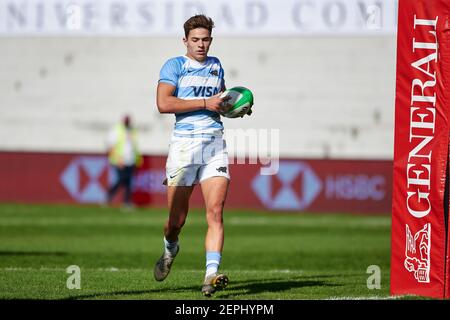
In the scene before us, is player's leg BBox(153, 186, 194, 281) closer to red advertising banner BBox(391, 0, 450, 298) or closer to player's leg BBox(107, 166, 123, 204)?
red advertising banner BBox(391, 0, 450, 298)

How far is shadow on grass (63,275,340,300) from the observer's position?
1007 centimetres

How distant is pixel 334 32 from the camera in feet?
112

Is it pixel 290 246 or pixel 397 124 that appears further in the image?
pixel 290 246

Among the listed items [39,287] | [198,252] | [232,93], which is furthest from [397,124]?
[198,252]

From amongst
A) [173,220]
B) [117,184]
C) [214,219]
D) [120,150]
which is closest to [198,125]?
[214,219]

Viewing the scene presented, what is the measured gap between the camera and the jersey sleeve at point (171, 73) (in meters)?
10.1

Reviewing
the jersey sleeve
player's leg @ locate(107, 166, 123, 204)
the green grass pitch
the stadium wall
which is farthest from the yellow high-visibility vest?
the jersey sleeve

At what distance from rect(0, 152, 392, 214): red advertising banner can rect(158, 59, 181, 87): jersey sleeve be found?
18426mm

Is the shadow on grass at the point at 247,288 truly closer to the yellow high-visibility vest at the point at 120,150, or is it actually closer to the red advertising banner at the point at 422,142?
the red advertising banner at the point at 422,142

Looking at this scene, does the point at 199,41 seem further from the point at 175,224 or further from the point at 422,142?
the point at 422,142

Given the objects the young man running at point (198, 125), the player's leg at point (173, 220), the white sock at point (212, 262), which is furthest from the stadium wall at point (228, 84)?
the white sock at point (212, 262)
